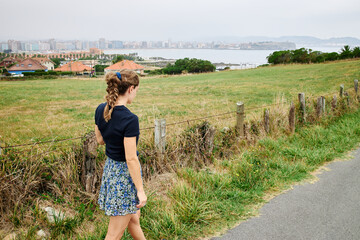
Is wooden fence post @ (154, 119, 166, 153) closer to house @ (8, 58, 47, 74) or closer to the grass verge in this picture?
the grass verge

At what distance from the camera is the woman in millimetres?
2318

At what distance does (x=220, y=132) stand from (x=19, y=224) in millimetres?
4234

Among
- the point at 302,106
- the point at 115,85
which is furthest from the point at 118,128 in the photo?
the point at 302,106

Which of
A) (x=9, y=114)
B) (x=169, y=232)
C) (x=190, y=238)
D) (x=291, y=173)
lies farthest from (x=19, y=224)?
(x=9, y=114)

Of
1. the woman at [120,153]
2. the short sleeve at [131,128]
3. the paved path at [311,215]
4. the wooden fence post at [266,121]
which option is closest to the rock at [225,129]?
the wooden fence post at [266,121]

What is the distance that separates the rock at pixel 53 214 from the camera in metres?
3.38

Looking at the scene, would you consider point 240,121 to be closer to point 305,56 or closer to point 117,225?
point 117,225

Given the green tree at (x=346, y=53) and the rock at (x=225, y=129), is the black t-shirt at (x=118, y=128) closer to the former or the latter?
the rock at (x=225, y=129)

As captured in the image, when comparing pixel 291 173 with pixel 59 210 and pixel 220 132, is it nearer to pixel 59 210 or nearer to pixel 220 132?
pixel 220 132

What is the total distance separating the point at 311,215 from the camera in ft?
12.3

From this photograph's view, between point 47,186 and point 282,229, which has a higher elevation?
point 47,186

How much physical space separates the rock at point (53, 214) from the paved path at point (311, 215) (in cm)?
193

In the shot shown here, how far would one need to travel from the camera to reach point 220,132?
21.0 ft

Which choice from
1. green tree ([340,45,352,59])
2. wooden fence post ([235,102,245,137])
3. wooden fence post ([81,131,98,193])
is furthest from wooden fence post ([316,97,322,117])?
green tree ([340,45,352,59])
